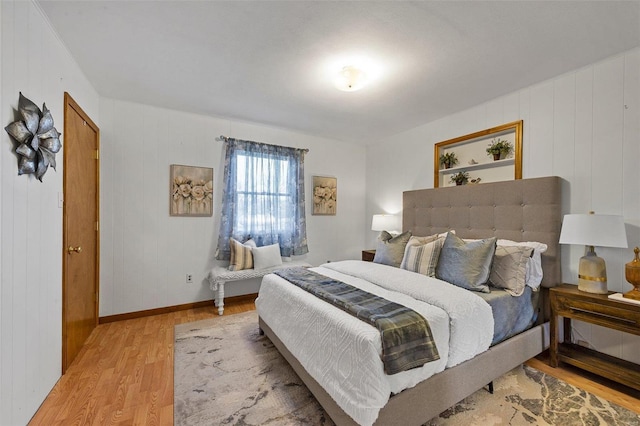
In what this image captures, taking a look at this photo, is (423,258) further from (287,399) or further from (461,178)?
(287,399)

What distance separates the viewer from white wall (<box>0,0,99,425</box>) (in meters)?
1.42

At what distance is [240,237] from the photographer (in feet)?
12.6

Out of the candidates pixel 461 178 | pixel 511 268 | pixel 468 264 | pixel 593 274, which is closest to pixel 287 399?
pixel 468 264

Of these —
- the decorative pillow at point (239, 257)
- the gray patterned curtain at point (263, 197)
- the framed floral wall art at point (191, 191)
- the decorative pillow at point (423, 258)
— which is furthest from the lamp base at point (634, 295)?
the framed floral wall art at point (191, 191)

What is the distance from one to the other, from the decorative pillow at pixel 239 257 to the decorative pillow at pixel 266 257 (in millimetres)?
80

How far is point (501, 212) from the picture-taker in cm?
281

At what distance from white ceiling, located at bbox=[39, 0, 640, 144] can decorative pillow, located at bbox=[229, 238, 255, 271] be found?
5.94ft

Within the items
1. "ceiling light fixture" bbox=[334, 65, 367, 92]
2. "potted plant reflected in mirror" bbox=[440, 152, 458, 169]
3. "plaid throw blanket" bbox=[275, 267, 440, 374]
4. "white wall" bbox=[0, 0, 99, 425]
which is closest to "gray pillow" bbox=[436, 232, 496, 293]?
"plaid throw blanket" bbox=[275, 267, 440, 374]

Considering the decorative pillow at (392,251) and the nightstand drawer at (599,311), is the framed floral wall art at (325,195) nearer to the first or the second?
the decorative pillow at (392,251)

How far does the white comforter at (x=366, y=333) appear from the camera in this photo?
1352 millimetres

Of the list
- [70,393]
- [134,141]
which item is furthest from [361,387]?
[134,141]

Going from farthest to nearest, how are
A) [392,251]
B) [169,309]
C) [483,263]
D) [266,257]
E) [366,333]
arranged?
[266,257] < [169,309] < [392,251] < [483,263] < [366,333]

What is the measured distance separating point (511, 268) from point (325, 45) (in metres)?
2.36

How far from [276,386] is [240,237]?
2235mm
